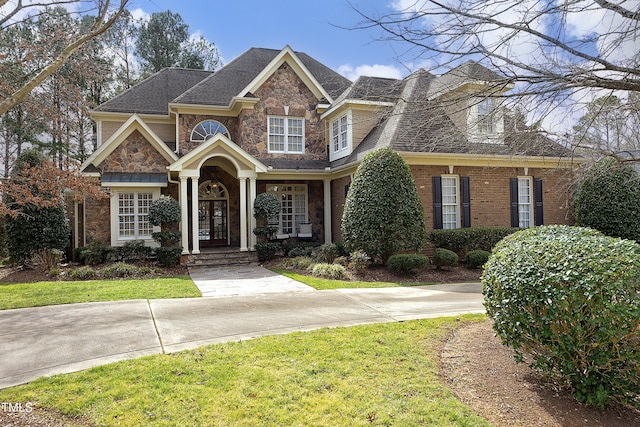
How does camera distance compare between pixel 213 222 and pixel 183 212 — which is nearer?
pixel 183 212

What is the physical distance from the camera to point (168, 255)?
13.5 m

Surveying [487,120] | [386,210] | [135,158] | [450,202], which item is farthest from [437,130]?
[135,158]

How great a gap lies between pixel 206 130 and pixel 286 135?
142 inches

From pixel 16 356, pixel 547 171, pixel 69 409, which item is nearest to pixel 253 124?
pixel 547 171

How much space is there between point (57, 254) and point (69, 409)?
11216mm

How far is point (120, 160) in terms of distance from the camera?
1523cm

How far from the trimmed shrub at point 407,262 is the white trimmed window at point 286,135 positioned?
7879 mm

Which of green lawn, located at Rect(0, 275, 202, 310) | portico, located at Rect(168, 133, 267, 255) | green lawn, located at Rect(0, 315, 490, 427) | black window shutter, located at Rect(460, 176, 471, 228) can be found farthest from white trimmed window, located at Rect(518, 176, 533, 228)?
green lawn, located at Rect(0, 275, 202, 310)

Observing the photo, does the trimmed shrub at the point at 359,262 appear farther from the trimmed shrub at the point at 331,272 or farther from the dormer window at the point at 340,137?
the dormer window at the point at 340,137

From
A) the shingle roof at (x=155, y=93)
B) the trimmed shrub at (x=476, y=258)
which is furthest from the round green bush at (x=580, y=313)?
the shingle roof at (x=155, y=93)

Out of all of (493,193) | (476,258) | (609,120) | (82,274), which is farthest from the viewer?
(493,193)

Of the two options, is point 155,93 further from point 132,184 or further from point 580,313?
point 580,313

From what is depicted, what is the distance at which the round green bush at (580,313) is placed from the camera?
3.50 meters

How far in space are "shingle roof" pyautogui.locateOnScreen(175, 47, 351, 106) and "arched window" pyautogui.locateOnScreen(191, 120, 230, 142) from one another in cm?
88
